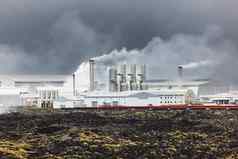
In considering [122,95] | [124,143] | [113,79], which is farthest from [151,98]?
[124,143]

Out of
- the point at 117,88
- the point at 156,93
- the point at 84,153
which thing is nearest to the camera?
the point at 84,153

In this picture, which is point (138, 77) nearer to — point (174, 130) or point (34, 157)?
point (174, 130)

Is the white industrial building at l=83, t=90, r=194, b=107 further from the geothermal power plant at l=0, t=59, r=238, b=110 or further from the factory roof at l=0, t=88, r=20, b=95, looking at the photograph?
the factory roof at l=0, t=88, r=20, b=95

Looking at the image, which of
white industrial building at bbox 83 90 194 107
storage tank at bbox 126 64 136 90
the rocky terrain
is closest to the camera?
the rocky terrain

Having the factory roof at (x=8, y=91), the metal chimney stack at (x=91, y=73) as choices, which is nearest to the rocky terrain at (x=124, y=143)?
the factory roof at (x=8, y=91)

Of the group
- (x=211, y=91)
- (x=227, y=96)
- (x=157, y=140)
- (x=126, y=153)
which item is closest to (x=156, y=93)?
(x=227, y=96)

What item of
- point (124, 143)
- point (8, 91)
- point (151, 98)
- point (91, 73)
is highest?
point (91, 73)

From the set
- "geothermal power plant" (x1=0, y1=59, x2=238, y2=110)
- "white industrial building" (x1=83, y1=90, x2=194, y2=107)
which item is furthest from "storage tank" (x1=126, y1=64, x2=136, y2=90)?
"white industrial building" (x1=83, y1=90, x2=194, y2=107)

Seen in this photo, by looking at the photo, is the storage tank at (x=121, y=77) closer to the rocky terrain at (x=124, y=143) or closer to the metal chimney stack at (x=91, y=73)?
the metal chimney stack at (x=91, y=73)

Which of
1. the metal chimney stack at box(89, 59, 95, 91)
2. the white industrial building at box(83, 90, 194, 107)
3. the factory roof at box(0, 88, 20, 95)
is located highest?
the metal chimney stack at box(89, 59, 95, 91)

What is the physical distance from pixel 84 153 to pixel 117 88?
14683 centimetres

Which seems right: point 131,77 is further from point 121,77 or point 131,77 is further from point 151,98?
point 151,98

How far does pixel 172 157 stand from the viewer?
4172 centimetres

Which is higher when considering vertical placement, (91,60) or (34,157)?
(91,60)
